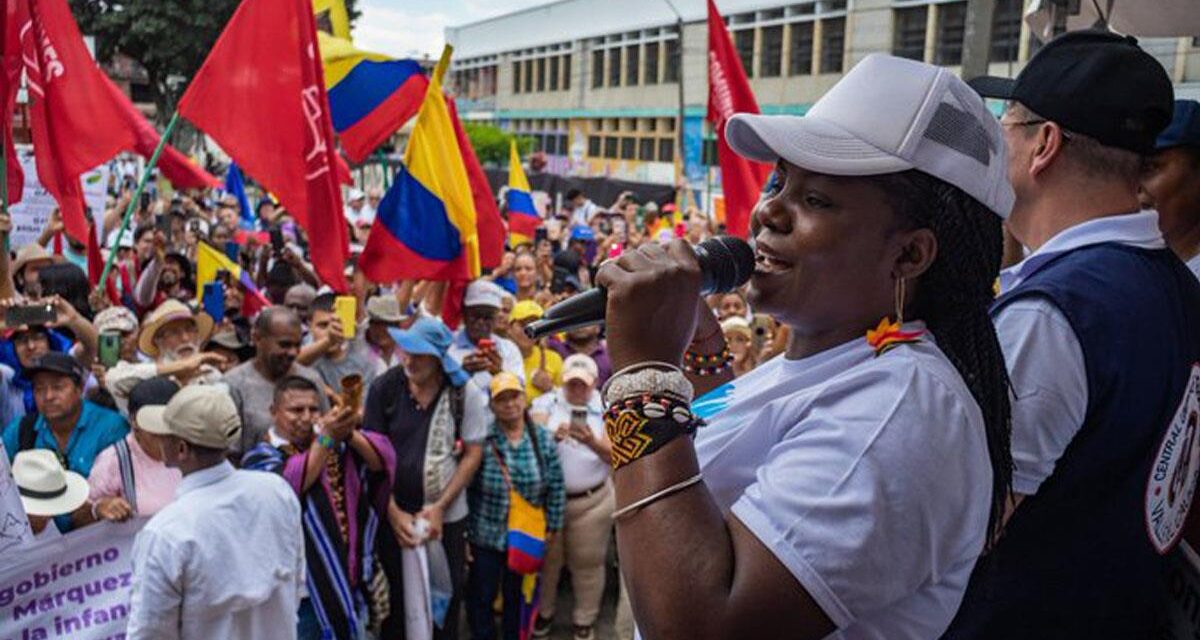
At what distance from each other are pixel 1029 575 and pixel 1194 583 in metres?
0.39

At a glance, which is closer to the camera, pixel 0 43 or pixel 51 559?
pixel 51 559

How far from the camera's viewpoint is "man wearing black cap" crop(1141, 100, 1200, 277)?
2537 mm

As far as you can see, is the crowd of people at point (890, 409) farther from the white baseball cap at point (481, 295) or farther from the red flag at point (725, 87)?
the red flag at point (725, 87)

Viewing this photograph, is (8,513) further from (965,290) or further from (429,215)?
(429,215)

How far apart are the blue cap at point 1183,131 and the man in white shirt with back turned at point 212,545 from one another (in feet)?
9.87

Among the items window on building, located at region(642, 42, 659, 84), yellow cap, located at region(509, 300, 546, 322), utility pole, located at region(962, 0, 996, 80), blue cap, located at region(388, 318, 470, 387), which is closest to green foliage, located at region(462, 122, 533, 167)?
window on building, located at region(642, 42, 659, 84)

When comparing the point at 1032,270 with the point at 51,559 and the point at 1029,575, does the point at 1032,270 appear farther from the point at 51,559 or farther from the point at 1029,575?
the point at 51,559

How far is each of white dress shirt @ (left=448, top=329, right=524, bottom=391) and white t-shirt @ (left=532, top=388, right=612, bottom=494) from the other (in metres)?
0.24

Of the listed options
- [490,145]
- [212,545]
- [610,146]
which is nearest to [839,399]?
[212,545]

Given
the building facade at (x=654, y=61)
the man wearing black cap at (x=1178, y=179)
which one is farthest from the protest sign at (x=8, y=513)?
the building facade at (x=654, y=61)

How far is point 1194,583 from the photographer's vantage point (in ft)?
6.36

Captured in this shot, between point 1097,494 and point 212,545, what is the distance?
9.06 ft

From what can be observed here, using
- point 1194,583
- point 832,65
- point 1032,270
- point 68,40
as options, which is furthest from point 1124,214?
point 832,65

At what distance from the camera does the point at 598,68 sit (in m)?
55.2
